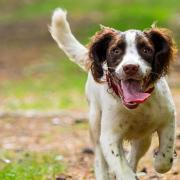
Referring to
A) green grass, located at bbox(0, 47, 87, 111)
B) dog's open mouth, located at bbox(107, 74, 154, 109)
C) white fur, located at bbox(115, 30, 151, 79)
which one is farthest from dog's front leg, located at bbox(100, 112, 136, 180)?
green grass, located at bbox(0, 47, 87, 111)

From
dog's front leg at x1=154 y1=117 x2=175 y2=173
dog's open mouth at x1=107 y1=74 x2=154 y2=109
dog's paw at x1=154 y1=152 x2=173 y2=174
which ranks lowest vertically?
dog's paw at x1=154 y1=152 x2=173 y2=174

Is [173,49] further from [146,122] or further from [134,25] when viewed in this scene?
[134,25]

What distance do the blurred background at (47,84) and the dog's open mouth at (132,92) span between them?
806 millimetres

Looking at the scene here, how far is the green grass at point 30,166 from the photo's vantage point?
7965 mm

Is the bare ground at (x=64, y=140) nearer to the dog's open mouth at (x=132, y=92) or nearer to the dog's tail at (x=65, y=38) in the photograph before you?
the dog's tail at (x=65, y=38)

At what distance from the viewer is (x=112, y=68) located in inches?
270

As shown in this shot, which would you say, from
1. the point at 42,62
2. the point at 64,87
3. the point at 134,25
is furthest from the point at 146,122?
the point at 134,25

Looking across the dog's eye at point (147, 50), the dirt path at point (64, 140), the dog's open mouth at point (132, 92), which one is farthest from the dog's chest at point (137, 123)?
the dirt path at point (64, 140)

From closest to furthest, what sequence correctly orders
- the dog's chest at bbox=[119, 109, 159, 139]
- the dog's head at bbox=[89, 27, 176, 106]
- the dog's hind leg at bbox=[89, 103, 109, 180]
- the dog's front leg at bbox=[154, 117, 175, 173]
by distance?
the dog's head at bbox=[89, 27, 176, 106] < the dog's chest at bbox=[119, 109, 159, 139] < the dog's front leg at bbox=[154, 117, 175, 173] < the dog's hind leg at bbox=[89, 103, 109, 180]

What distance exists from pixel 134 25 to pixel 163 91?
2128 centimetres

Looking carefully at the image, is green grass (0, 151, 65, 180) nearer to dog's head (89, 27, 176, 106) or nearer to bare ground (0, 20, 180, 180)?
bare ground (0, 20, 180, 180)

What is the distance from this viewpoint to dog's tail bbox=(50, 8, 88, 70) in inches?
343

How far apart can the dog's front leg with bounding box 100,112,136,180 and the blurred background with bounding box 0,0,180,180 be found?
2.49ft

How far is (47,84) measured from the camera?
21.6m
